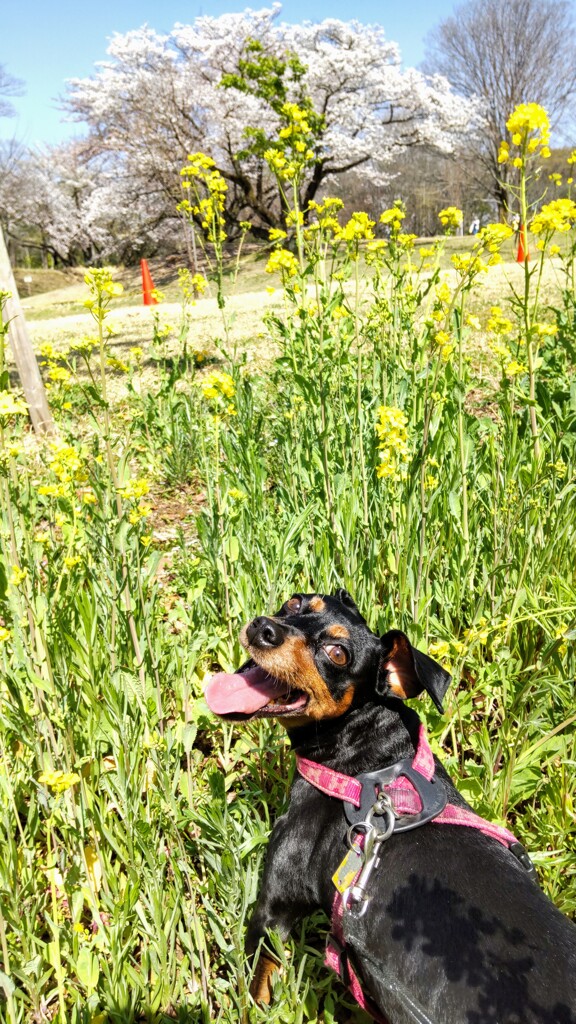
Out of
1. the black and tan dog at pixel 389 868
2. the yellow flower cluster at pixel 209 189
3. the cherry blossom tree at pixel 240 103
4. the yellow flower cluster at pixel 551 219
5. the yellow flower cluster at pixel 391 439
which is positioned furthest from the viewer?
the cherry blossom tree at pixel 240 103

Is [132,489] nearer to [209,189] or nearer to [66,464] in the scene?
[66,464]

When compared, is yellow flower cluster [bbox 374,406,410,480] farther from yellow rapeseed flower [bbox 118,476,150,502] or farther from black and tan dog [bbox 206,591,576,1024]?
yellow rapeseed flower [bbox 118,476,150,502]

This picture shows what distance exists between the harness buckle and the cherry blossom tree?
28.9m

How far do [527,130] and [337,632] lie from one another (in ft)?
6.00

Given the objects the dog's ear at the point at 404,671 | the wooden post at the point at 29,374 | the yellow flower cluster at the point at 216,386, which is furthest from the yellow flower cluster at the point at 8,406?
the wooden post at the point at 29,374

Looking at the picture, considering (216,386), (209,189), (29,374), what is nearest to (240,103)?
(29,374)

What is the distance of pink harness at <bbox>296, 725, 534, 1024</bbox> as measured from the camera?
160 cm

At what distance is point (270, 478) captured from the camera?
15.6ft

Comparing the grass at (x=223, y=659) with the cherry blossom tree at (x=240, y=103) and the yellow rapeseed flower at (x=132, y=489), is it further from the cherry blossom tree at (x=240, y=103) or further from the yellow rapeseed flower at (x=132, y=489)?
the cherry blossom tree at (x=240, y=103)

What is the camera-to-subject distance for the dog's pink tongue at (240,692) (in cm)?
191

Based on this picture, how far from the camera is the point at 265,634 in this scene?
1.89 meters

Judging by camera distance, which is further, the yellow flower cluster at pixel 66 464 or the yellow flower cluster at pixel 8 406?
the yellow flower cluster at pixel 66 464

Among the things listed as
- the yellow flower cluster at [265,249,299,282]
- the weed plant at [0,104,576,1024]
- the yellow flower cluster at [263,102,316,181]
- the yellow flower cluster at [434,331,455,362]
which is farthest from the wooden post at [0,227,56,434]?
the yellow flower cluster at [434,331,455,362]

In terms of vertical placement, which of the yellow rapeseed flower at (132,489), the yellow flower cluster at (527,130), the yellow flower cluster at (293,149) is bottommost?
the yellow rapeseed flower at (132,489)
